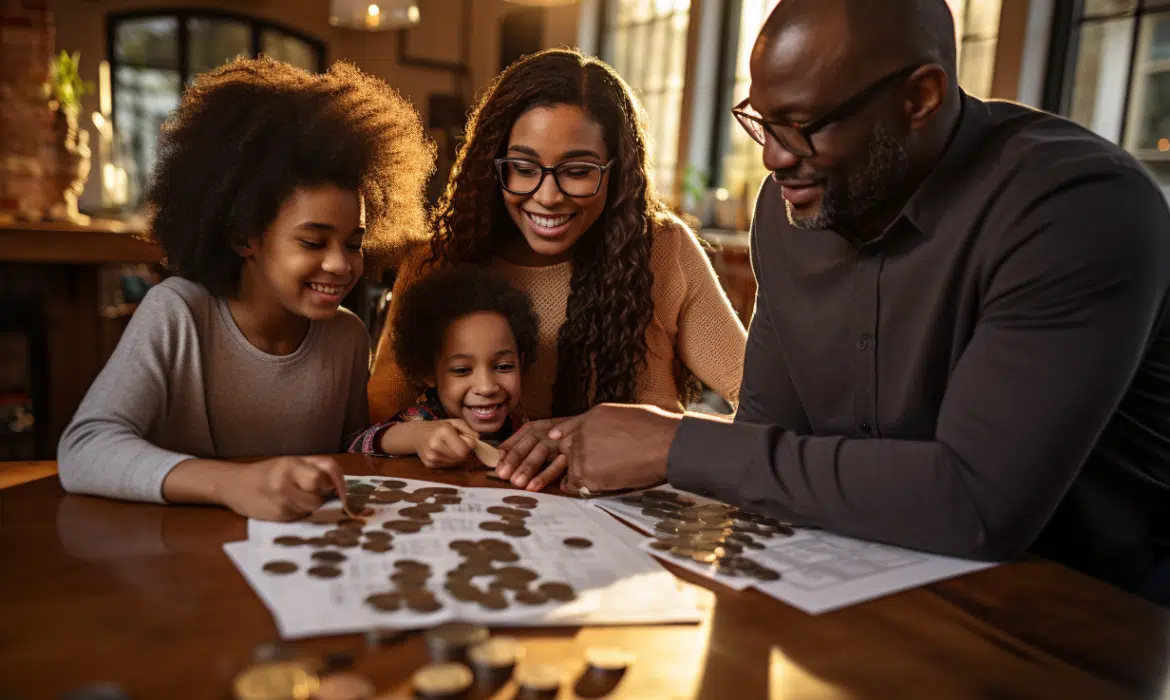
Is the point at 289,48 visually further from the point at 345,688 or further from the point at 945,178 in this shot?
the point at 345,688

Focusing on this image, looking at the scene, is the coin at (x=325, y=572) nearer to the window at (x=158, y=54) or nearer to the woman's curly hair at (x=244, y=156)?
the woman's curly hair at (x=244, y=156)

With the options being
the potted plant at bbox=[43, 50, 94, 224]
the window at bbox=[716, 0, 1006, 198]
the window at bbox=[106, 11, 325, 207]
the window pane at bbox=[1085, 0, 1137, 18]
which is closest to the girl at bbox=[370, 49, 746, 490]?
the potted plant at bbox=[43, 50, 94, 224]

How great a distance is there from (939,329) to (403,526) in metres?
0.91

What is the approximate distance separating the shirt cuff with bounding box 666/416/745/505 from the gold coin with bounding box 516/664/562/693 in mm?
583

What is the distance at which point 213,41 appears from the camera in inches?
342

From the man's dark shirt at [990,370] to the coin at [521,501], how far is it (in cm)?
23

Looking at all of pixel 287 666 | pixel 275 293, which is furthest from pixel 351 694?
pixel 275 293

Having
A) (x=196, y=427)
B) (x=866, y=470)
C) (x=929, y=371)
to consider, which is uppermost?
(x=929, y=371)

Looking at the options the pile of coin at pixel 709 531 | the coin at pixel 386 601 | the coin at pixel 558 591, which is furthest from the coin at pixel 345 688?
the pile of coin at pixel 709 531

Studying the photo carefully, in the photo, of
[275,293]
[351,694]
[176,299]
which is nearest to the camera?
[351,694]

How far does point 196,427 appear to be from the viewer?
1730 millimetres

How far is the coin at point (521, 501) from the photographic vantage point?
1.32 meters

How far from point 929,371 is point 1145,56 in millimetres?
3452

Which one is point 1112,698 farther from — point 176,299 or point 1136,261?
point 176,299
